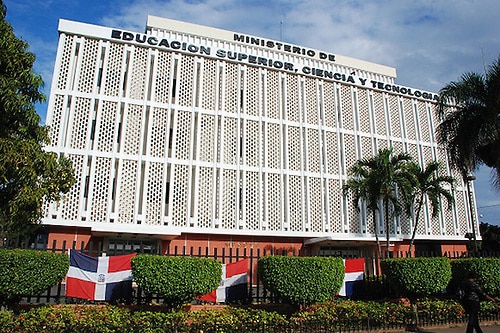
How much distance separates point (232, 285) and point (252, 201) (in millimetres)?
12621

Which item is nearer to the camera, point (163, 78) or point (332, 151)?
point (163, 78)

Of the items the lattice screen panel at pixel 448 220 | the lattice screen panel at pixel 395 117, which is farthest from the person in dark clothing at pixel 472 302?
the lattice screen panel at pixel 448 220

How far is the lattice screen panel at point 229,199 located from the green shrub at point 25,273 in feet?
46.4

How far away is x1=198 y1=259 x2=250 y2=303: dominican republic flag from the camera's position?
11.9 meters

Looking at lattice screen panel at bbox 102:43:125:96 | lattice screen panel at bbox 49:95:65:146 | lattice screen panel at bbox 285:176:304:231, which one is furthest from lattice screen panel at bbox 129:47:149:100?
lattice screen panel at bbox 285:176:304:231

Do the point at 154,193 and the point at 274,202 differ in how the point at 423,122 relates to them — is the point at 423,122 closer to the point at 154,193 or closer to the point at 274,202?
the point at 274,202

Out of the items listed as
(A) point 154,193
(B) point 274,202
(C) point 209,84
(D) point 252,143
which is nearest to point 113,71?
(C) point 209,84

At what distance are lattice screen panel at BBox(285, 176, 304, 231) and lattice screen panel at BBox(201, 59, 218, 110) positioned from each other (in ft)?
22.4

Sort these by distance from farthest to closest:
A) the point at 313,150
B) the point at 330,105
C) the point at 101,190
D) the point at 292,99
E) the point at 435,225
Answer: the point at 435,225
the point at 330,105
the point at 292,99
the point at 313,150
the point at 101,190

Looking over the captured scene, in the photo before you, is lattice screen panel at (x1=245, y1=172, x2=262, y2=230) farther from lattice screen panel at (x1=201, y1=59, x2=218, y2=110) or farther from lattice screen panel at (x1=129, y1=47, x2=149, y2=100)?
lattice screen panel at (x1=129, y1=47, x2=149, y2=100)

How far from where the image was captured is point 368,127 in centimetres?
2902

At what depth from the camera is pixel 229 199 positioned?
24141 millimetres

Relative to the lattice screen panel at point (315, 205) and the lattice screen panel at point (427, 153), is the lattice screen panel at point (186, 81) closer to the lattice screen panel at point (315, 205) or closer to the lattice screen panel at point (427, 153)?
the lattice screen panel at point (315, 205)

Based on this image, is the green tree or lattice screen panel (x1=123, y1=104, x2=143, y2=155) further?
lattice screen panel (x1=123, y1=104, x2=143, y2=155)
